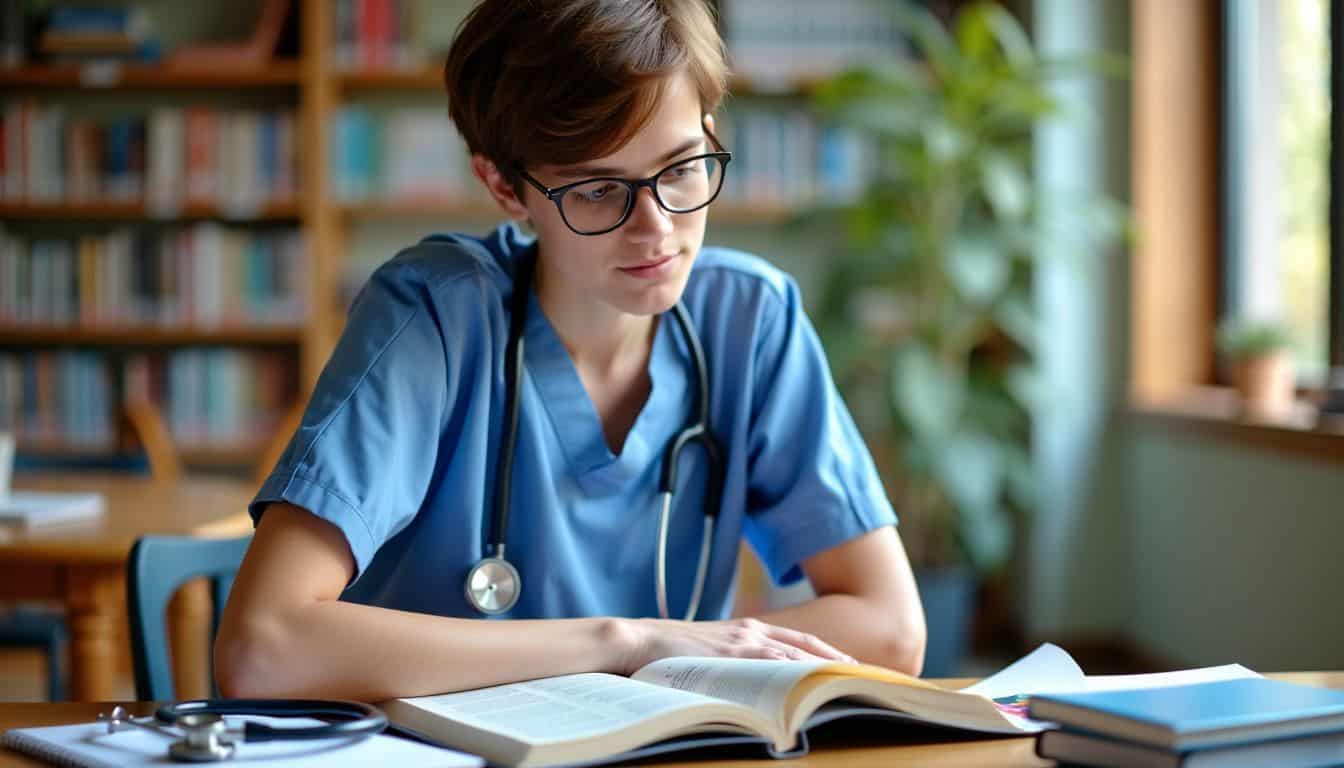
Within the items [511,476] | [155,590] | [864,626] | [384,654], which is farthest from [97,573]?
[864,626]

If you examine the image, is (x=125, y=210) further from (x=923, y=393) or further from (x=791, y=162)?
(x=923, y=393)

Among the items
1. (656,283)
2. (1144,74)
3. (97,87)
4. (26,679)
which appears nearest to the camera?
(656,283)

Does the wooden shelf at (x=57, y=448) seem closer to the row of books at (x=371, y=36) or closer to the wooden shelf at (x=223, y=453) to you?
the wooden shelf at (x=223, y=453)

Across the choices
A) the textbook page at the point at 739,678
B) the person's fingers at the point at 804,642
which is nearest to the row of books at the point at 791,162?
the person's fingers at the point at 804,642

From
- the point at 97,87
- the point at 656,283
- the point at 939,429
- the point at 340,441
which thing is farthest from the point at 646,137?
the point at 97,87

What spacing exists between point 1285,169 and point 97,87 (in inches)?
130

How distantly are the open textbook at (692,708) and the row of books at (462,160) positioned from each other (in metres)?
3.15

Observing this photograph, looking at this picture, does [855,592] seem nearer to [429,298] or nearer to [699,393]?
[699,393]

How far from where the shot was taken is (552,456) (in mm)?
1369

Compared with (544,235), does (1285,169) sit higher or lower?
higher

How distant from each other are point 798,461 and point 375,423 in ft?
1.42

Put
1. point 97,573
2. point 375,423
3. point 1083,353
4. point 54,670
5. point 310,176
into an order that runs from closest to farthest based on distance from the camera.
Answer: point 375,423
point 97,573
point 54,670
point 1083,353
point 310,176

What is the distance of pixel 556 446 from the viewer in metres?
1.37

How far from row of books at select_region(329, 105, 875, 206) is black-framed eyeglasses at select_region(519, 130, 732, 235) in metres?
2.84
